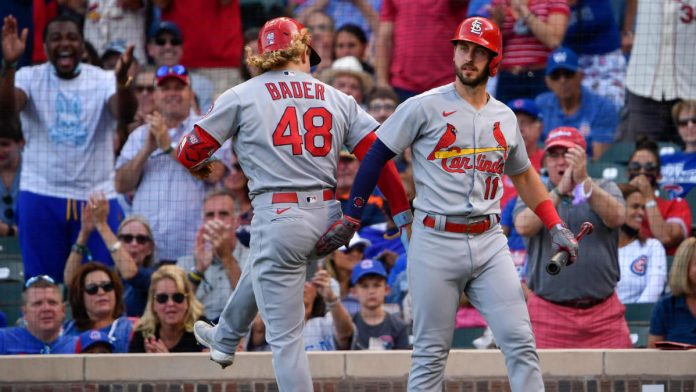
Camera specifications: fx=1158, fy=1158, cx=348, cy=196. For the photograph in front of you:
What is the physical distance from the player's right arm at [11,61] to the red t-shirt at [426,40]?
295 cm

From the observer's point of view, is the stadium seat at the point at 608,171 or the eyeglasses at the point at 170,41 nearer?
the stadium seat at the point at 608,171

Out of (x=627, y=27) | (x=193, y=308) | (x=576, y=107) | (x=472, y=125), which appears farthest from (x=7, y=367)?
(x=627, y=27)

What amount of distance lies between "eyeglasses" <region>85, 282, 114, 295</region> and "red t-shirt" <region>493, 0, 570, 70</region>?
12.1ft

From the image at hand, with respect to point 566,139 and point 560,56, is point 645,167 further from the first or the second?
point 566,139

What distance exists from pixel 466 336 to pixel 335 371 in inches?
63.7

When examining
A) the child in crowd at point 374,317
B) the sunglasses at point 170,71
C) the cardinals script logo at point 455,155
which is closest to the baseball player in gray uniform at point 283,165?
the cardinals script logo at point 455,155

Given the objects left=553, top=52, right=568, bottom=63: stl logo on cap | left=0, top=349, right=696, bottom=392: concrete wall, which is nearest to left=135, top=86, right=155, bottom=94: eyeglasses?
left=553, top=52, right=568, bottom=63: stl logo on cap

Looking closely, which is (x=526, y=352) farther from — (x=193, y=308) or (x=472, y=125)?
(x=193, y=308)

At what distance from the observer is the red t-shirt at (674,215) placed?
8039 mm

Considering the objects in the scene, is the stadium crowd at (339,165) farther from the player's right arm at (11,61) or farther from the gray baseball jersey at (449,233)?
the gray baseball jersey at (449,233)

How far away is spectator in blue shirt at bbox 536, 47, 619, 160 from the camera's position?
895cm

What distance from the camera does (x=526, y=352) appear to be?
484cm

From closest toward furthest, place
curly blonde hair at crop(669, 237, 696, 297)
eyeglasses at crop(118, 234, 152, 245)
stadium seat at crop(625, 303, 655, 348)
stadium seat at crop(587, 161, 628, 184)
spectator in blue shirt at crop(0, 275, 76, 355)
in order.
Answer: curly blonde hair at crop(669, 237, 696, 297), spectator in blue shirt at crop(0, 275, 76, 355), stadium seat at crop(625, 303, 655, 348), eyeglasses at crop(118, 234, 152, 245), stadium seat at crop(587, 161, 628, 184)

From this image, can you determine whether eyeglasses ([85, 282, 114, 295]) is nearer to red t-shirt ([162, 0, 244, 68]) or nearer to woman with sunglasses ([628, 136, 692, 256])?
red t-shirt ([162, 0, 244, 68])
